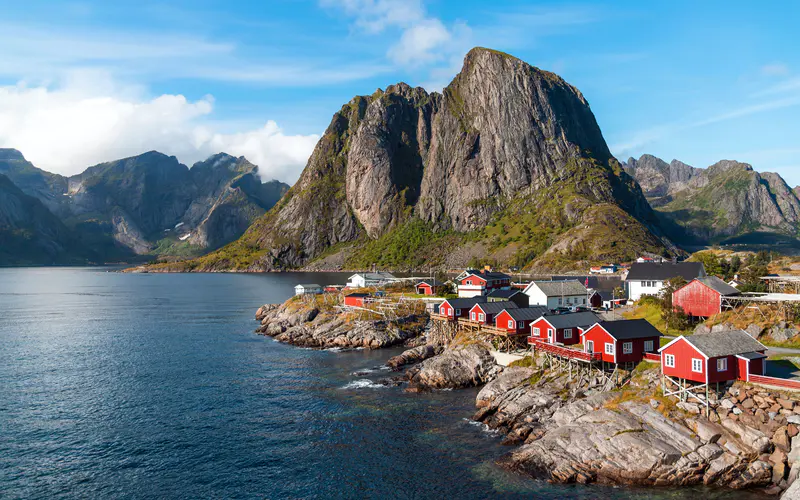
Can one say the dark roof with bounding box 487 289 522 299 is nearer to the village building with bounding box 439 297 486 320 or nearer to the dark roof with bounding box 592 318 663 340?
the village building with bounding box 439 297 486 320

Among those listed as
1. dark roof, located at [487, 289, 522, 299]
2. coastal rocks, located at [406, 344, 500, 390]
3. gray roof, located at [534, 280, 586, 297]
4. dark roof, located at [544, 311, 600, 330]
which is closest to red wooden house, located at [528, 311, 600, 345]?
dark roof, located at [544, 311, 600, 330]

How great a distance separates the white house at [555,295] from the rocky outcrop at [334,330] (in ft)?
73.0

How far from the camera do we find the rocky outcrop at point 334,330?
9275 centimetres

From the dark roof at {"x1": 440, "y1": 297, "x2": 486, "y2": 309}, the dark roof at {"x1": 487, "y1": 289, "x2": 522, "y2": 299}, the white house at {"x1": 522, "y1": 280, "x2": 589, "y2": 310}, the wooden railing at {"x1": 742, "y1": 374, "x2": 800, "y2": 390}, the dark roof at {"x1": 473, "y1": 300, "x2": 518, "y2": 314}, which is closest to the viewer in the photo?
the wooden railing at {"x1": 742, "y1": 374, "x2": 800, "y2": 390}

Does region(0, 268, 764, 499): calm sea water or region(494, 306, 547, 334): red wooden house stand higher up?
region(494, 306, 547, 334): red wooden house

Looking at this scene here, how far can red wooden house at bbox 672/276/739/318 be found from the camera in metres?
60.7

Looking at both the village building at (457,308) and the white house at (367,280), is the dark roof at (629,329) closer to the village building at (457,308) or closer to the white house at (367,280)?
the village building at (457,308)

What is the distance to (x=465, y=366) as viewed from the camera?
65438 mm

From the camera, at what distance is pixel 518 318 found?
67.4m

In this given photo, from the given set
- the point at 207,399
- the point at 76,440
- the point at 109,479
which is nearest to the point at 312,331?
the point at 207,399

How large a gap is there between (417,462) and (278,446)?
43.6 ft

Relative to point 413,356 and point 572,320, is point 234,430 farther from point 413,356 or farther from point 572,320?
point 572,320

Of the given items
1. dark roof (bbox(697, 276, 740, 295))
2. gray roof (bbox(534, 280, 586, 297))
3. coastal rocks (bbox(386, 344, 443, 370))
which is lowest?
coastal rocks (bbox(386, 344, 443, 370))

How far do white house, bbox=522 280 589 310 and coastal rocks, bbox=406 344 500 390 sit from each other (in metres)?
23.3
